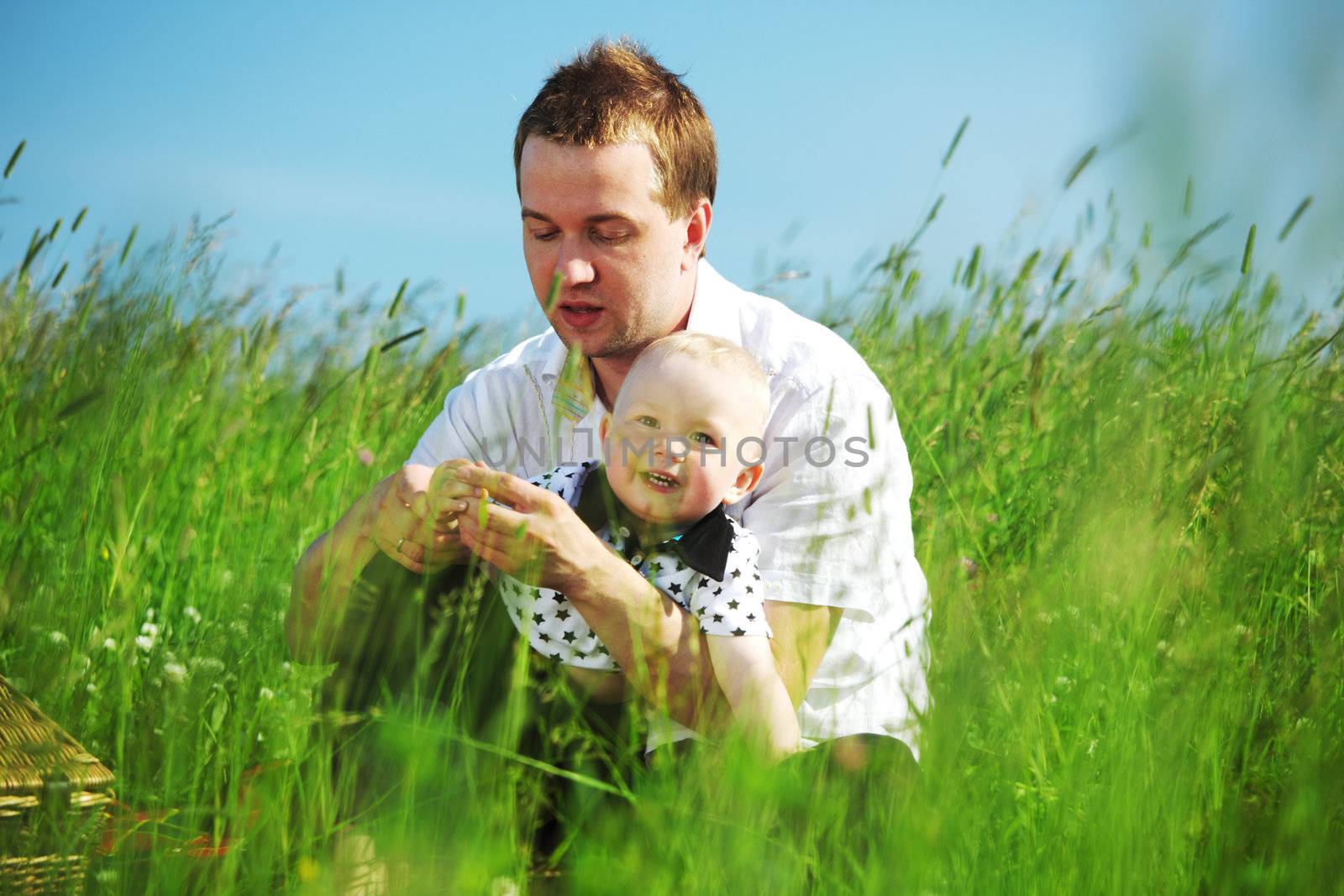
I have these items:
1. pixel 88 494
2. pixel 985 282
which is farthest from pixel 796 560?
pixel 88 494

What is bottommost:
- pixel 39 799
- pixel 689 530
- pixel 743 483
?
pixel 39 799

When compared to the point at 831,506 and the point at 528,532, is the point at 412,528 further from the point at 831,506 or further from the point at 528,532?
the point at 831,506

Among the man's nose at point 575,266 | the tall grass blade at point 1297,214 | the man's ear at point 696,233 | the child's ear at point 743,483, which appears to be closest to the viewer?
the tall grass blade at point 1297,214

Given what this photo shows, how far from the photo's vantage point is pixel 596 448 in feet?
8.63

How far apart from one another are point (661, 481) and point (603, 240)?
2.50ft

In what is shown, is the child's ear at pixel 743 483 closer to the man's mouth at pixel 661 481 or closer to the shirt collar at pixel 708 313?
the man's mouth at pixel 661 481

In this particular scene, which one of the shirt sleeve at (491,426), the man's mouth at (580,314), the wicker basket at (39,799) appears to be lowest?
the wicker basket at (39,799)

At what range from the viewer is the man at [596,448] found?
1.92m

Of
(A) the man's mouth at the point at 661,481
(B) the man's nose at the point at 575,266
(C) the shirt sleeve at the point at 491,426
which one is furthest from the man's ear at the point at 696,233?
(A) the man's mouth at the point at 661,481

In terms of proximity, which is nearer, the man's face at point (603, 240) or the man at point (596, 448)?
the man at point (596, 448)

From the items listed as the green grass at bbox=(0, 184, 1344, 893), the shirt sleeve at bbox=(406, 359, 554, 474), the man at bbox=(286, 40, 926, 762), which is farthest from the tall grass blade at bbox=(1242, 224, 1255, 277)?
the shirt sleeve at bbox=(406, 359, 554, 474)

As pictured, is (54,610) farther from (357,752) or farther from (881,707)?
(881,707)

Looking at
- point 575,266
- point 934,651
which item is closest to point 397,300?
point 575,266

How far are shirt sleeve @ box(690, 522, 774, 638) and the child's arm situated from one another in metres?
0.02
